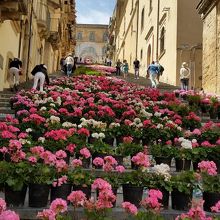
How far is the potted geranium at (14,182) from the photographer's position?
4.62m

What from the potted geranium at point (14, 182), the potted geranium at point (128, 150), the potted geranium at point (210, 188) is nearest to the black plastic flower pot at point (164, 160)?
the potted geranium at point (128, 150)

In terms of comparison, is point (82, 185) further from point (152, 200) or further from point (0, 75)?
point (0, 75)

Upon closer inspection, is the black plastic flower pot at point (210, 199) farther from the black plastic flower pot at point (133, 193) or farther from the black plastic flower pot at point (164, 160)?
the black plastic flower pot at point (164, 160)

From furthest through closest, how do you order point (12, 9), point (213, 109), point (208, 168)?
point (12, 9), point (213, 109), point (208, 168)

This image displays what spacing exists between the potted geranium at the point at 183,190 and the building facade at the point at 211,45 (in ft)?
43.7

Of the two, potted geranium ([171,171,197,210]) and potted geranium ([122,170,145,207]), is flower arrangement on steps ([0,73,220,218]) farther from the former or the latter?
potted geranium ([171,171,197,210])

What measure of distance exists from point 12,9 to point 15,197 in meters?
11.1

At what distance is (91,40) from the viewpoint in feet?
321

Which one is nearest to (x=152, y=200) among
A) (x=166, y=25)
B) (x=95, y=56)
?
(x=166, y=25)

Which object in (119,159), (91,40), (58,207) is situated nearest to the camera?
(58,207)

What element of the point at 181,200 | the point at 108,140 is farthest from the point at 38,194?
the point at 108,140

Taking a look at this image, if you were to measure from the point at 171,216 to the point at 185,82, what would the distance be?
1488cm

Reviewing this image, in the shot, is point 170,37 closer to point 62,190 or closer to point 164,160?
point 164,160

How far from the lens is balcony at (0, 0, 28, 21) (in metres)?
14.5
